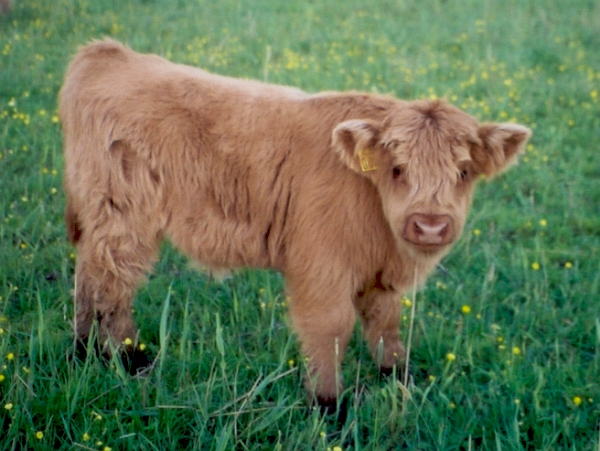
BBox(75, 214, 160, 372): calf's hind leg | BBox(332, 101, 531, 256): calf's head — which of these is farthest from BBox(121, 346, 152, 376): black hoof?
BBox(332, 101, 531, 256): calf's head

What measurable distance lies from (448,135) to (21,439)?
99.6 inches

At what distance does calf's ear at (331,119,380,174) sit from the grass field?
1062 mm

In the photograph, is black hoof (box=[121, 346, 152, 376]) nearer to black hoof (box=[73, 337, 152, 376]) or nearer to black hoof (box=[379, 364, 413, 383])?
black hoof (box=[73, 337, 152, 376])

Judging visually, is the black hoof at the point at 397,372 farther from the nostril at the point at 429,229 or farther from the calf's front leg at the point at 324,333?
the nostril at the point at 429,229

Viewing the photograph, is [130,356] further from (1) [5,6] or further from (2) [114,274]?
(1) [5,6]

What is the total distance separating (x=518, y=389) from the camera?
373 cm

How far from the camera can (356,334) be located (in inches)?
179

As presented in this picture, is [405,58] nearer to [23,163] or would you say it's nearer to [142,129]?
[23,163]

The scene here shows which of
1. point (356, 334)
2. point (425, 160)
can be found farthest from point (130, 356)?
point (425, 160)

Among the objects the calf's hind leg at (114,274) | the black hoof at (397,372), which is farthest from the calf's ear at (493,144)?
the calf's hind leg at (114,274)

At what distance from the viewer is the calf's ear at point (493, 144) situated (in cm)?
366

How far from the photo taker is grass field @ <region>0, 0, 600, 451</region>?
3314mm

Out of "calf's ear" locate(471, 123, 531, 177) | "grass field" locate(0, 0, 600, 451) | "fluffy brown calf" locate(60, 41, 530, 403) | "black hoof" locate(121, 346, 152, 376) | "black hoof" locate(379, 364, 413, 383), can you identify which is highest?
"calf's ear" locate(471, 123, 531, 177)

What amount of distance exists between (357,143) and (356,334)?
1497 millimetres
